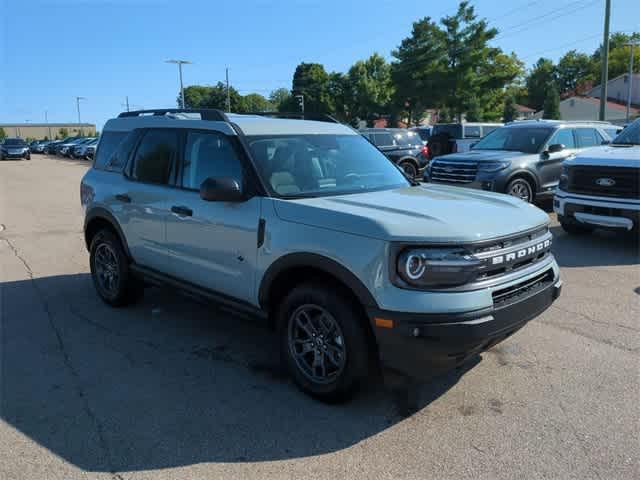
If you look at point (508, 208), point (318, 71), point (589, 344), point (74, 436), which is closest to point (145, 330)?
point (74, 436)

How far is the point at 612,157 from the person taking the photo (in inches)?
303

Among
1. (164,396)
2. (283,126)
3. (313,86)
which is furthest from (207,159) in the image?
(313,86)

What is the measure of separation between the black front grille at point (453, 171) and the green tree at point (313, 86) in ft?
236

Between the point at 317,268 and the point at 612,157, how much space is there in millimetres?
6118

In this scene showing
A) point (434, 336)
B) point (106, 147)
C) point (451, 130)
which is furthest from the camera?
point (451, 130)

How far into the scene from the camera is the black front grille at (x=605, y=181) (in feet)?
24.1

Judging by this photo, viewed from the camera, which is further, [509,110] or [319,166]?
[509,110]

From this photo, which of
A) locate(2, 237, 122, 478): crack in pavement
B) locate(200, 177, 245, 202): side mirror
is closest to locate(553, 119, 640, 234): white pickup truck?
locate(200, 177, 245, 202): side mirror

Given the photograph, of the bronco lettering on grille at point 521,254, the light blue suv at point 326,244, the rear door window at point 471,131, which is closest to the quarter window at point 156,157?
the light blue suv at point 326,244

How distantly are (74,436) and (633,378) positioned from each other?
380cm

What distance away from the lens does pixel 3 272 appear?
7.30m

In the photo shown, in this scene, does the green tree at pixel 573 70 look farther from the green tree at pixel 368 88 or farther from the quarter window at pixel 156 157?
the quarter window at pixel 156 157

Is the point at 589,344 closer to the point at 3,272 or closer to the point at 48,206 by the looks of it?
the point at 3,272

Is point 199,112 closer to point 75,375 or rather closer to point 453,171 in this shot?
point 75,375
